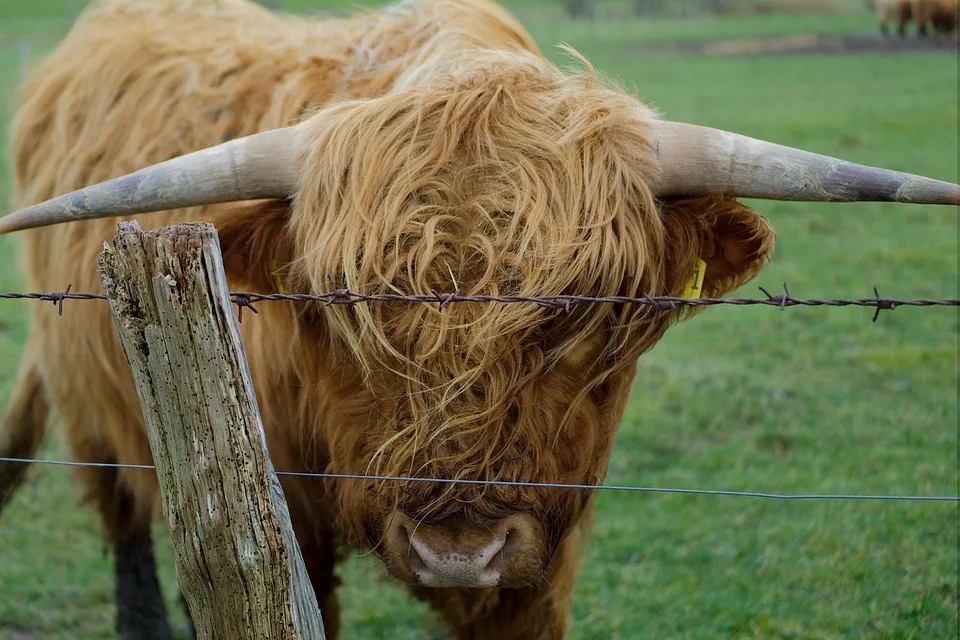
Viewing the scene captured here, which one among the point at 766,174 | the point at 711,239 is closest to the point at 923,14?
the point at 711,239

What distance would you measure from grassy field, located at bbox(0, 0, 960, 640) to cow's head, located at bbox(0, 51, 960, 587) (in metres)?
0.65

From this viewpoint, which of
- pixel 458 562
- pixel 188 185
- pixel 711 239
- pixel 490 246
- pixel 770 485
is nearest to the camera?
pixel 458 562

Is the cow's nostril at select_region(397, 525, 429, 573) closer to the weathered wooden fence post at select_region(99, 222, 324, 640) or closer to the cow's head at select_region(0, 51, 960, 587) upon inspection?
the cow's head at select_region(0, 51, 960, 587)

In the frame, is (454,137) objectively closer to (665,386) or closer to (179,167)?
(179,167)

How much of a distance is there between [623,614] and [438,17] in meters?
2.33

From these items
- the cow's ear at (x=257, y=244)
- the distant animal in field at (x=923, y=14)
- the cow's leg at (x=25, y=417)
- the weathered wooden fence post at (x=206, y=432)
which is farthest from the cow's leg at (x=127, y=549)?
the distant animal in field at (x=923, y=14)

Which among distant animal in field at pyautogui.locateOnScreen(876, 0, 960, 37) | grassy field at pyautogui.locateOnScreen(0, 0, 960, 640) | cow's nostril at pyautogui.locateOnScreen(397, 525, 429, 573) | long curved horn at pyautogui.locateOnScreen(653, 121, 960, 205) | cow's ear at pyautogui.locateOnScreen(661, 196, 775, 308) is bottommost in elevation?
distant animal in field at pyautogui.locateOnScreen(876, 0, 960, 37)

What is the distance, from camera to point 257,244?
103 inches

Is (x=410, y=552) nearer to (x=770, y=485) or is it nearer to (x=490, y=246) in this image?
(x=490, y=246)

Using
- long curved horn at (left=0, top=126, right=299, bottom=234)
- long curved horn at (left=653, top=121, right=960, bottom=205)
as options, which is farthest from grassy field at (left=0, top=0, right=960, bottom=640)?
long curved horn at (left=0, top=126, right=299, bottom=234)

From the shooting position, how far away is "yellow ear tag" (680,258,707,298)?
2539 millimetres

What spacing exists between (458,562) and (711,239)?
102 cm

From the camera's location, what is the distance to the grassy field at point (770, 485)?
3965mm

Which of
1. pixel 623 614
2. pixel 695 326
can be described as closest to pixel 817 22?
pixel 695 326
